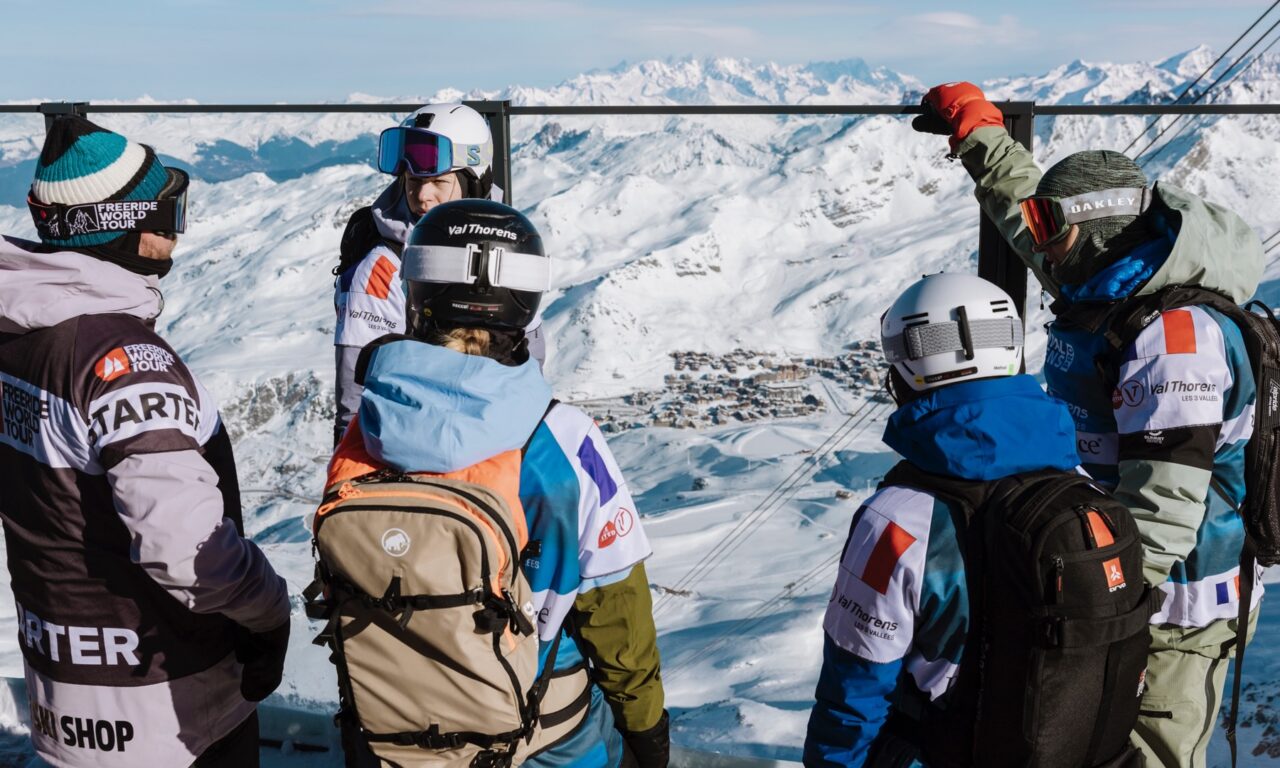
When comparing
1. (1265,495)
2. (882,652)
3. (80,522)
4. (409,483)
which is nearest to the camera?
(409,483)

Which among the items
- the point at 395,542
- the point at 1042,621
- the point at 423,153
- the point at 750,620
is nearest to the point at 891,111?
the point at 423,153

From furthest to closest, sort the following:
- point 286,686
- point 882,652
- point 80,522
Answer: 1. point 286,686
2. point 80,522
3. point 882,652

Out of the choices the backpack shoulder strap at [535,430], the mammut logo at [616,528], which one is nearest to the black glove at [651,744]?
the mammut logo at [616,528]

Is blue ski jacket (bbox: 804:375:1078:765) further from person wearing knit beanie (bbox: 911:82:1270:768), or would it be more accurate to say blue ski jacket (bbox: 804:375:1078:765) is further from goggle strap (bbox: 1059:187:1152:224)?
goggle strap (bbox: 1059:187:1152:224)

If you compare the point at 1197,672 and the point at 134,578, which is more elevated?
the point at 134,578

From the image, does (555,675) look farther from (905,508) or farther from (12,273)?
(12,273)

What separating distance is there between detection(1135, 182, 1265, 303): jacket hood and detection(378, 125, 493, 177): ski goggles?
7.31 ft

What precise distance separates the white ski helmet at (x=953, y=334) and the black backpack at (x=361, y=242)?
186cm

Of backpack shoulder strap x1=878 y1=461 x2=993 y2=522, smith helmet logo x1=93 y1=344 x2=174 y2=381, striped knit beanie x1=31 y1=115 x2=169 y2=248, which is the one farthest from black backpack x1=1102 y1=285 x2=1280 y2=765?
striped knit beanie x1=31 y1=115 x2=169 y2=248

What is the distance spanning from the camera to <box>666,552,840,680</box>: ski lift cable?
124ft

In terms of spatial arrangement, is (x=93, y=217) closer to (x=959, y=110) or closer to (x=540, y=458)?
(x=540, y=458)

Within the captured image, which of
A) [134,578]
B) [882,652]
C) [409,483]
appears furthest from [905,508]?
[134,578]

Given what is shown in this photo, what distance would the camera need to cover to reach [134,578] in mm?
2541

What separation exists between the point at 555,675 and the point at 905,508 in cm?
85
